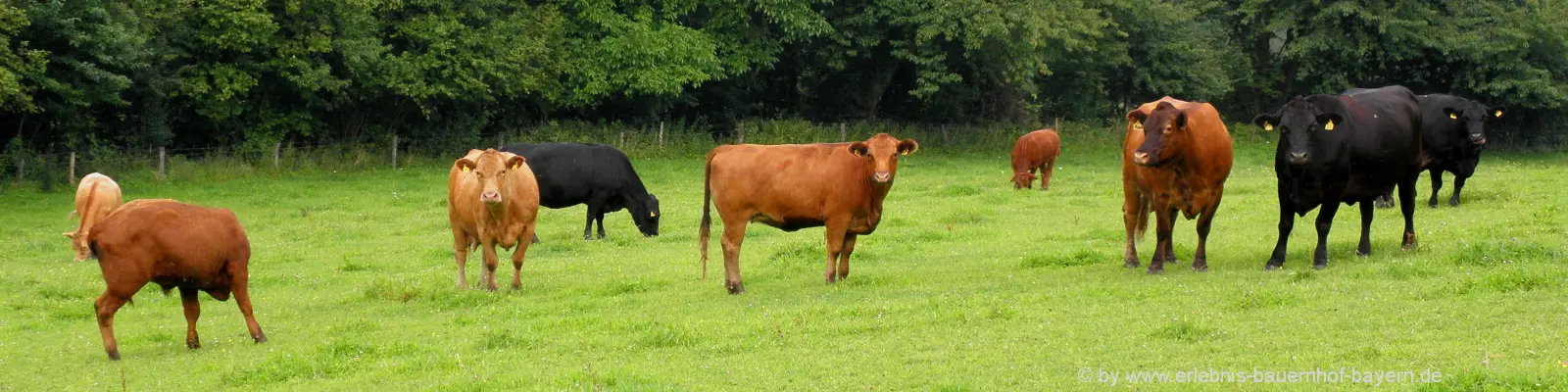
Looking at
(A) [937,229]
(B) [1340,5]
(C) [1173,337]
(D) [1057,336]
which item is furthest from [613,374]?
(B) [1340,5]

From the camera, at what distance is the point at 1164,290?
12.4 meters

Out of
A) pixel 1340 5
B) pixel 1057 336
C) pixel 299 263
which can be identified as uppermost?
pixel 1340 5

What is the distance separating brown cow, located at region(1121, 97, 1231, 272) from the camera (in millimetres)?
13516

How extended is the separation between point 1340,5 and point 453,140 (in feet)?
88.5

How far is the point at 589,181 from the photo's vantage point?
23016 millimetres

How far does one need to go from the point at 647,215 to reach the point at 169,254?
11613mm

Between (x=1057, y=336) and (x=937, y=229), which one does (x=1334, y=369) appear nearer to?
(x=1057, y=336)

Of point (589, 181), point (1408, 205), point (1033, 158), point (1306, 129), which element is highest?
point (1306, 129)

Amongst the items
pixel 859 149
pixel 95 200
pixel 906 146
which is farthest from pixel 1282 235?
pixel 95 200

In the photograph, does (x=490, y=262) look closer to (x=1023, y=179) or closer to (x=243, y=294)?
(x=243, y=294)

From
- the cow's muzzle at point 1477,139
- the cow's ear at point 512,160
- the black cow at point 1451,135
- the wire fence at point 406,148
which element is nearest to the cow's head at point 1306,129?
the black cow at point 1451,135

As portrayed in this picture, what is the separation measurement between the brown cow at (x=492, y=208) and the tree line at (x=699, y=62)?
15021 millimetres

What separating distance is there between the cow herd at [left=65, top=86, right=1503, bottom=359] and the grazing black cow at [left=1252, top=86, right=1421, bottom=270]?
1cm

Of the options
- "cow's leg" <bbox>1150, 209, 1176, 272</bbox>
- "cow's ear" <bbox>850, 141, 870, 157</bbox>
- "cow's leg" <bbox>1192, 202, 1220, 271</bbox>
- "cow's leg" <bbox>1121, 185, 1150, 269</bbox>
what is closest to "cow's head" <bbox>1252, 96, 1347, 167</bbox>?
"cow's leg" <bbox>1192, 202, 1220, 271</bbox>
